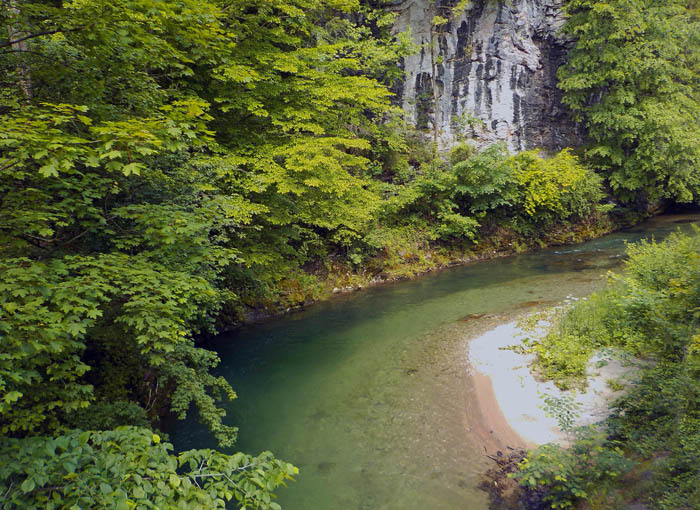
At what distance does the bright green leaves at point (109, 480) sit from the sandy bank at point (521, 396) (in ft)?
13.9

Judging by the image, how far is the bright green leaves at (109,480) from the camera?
2.49 m

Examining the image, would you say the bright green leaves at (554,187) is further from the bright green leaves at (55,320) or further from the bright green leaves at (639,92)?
the bright green leaves at (55,320)

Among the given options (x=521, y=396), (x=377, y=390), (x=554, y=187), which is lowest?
(x=377, y=390)

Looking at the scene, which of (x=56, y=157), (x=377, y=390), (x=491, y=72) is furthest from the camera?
(x=491, y=72)

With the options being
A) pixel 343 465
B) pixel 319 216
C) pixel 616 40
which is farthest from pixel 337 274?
pixel 616 40

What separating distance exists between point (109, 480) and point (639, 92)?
23.2m

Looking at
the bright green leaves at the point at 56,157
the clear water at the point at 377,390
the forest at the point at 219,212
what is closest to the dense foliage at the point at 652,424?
the forest at the point at 219,212

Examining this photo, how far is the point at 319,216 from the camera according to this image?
11070mm

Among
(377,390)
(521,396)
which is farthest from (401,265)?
(521,396)

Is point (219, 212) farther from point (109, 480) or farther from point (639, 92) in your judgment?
point (639, 92)

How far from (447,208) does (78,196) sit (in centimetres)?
1394

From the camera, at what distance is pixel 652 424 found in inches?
176

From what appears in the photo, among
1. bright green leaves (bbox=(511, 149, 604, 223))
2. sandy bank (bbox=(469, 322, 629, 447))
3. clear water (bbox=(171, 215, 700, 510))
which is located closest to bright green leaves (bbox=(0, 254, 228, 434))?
clear water (bbox=(171, 215, 700, 510))

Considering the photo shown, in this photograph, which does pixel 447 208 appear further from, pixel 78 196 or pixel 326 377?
pixel 78 196
